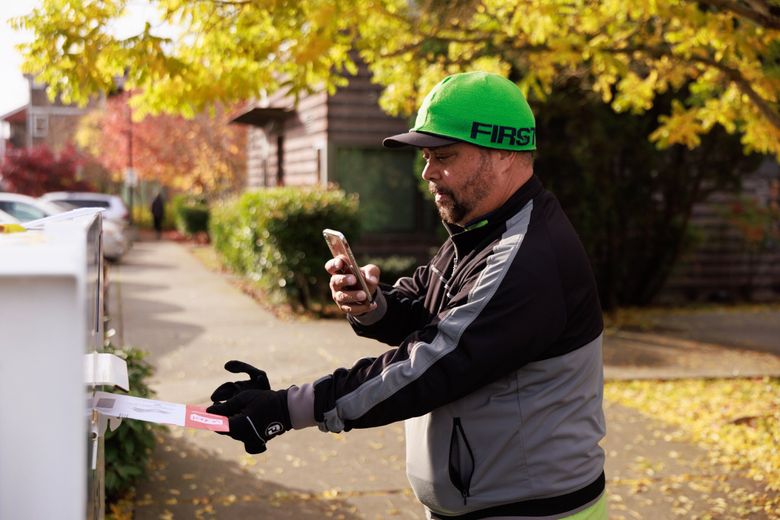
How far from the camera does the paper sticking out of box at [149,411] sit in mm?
1967

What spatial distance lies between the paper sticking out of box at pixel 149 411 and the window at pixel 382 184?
503 inches

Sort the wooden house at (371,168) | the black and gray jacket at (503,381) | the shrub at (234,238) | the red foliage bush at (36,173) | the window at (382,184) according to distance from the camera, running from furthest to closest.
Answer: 1. the red foliage bush at (36,173)
2. the window at (382,184)
3. the wooden house at (371,168)
4. the shrub at (234,238)
5. the black and gray jacket at (503,381)

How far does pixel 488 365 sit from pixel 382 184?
13.0 m

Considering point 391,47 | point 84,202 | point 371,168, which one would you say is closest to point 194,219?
point 84,202

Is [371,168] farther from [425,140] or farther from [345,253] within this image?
[425,140]

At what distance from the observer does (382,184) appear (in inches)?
597

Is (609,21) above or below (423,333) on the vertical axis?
above

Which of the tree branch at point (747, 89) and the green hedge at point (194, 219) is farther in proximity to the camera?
the green hedge at point (194, 219)

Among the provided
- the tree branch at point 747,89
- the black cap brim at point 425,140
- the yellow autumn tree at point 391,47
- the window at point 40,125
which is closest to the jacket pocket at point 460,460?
the black cap brim at point 425,140

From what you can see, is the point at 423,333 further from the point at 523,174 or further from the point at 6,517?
the point at 6,517

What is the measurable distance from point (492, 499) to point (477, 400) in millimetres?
263

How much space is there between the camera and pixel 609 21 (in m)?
7.50

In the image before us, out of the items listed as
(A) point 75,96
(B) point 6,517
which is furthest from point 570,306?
(A) point 75,96

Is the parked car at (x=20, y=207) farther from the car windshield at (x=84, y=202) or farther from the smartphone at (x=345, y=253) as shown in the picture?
the smartphone at (x=345, y=253)
